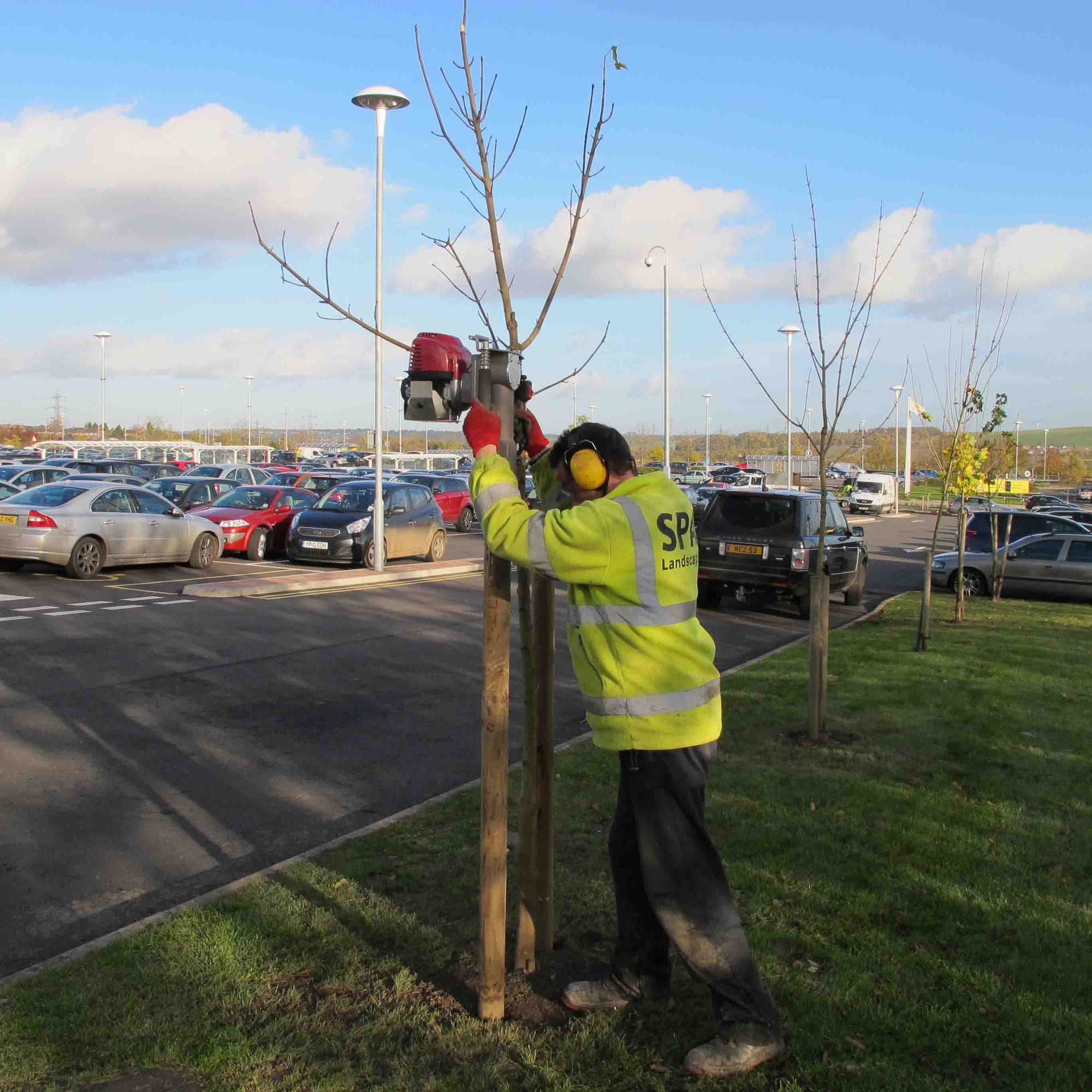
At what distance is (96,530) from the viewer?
58.4 feet

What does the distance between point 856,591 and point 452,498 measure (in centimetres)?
1529

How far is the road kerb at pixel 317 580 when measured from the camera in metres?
16.3

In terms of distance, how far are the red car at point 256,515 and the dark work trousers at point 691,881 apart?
18.4 meters

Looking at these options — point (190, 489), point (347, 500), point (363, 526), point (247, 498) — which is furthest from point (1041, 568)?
point (190, 489)

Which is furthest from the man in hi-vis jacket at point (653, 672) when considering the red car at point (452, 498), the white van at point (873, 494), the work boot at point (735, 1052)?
the white van at point (873, 494)

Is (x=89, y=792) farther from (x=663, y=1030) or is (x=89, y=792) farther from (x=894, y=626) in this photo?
(x=894, y=626)

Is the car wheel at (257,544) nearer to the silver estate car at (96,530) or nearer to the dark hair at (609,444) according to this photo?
the silver estate car at (96,530)

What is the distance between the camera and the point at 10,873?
17.7 feet

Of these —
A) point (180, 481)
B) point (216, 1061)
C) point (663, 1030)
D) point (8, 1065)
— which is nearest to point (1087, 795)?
point (663, 1030)

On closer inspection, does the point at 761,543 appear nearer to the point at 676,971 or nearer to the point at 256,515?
the point at 256,515

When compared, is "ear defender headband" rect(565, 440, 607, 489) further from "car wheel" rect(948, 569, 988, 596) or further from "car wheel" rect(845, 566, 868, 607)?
"car wheel" rect(948, 569, 988, 596)

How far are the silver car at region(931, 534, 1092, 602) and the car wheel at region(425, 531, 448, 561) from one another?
940 centimetres

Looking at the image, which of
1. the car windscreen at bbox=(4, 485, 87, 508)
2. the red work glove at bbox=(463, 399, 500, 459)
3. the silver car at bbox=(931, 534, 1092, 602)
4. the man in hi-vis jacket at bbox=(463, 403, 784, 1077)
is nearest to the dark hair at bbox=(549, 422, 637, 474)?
the man in hi-vis jacket at bbox=(463, 403, 784, 1077)

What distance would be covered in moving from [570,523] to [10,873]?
3.59 m
